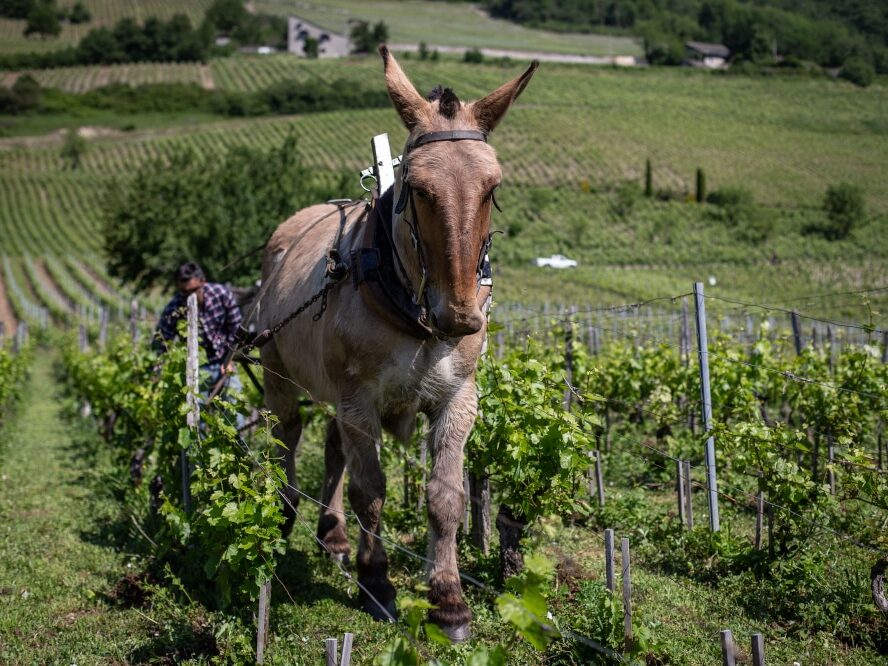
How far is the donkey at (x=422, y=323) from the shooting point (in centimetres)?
368

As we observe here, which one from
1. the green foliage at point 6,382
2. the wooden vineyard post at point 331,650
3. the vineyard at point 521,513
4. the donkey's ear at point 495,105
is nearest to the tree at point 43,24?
the vineyard at point 521,513

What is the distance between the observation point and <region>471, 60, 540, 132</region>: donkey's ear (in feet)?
13.5

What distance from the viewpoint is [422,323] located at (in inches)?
164

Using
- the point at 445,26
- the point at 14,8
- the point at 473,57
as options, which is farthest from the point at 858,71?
the point at 14,8

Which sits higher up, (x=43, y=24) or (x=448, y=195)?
(x=448, y=195)

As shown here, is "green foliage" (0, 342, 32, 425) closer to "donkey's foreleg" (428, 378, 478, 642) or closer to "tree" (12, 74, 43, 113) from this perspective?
"donkey's foreleg" (428, 378, 478, 642)

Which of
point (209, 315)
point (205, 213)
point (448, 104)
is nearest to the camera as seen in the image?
point (448, 104)

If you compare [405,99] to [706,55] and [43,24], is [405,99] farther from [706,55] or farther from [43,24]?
[43,24]

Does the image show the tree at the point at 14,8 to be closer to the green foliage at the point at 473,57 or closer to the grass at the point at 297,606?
the green foliage at the point at 473,57

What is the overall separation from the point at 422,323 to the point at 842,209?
48.3 m

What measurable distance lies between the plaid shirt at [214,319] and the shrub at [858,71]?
22.5 m

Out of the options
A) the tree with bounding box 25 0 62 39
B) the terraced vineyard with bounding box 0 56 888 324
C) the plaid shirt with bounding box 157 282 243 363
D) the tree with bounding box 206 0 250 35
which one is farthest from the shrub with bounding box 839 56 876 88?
the tree with bounding box 25 0 62 39

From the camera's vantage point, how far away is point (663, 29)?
4518 inches

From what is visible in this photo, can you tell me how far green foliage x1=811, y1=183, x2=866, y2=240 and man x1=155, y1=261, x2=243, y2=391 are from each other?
43071mm
